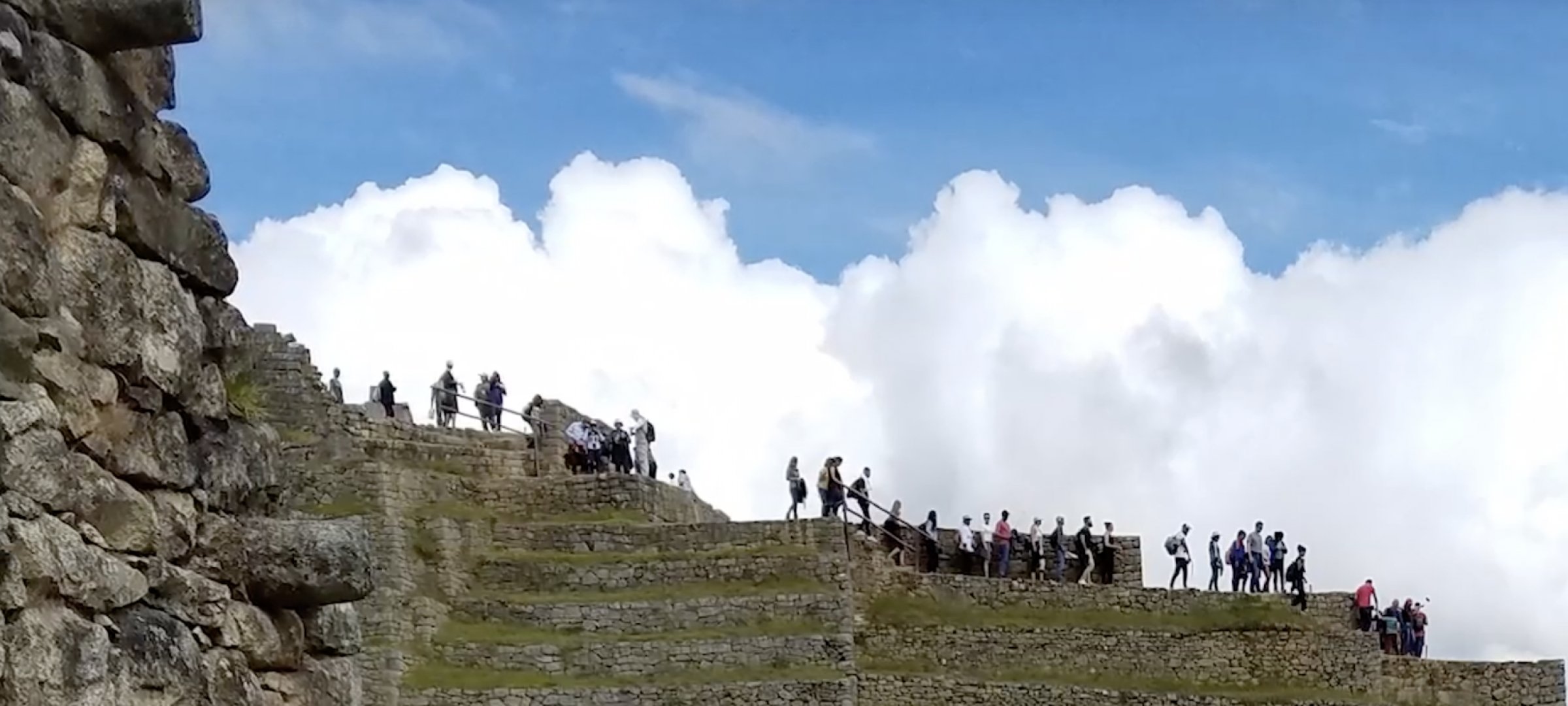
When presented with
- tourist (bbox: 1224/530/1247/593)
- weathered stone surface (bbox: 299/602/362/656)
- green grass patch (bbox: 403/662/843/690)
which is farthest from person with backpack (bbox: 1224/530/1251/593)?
weathered stone surface (bbox: 299/602/362/656)

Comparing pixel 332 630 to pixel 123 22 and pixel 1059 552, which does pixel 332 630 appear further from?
pixel 1059 552

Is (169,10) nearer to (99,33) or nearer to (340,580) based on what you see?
(99,33)

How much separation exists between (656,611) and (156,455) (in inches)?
831

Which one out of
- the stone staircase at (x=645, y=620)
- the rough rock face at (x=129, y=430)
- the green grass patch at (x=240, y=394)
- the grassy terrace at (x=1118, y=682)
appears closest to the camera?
the rough rock face at (x=129, y=430)

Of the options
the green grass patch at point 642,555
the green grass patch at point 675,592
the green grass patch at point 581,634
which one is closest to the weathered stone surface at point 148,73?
the green grass patch at point 581,634

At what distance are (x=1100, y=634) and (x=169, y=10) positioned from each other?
23920 mm

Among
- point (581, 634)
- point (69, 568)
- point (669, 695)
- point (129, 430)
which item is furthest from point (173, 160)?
point (581, 634)

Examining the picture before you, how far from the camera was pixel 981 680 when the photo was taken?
2645 centimetres

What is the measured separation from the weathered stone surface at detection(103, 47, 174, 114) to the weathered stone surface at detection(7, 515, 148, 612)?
102cm

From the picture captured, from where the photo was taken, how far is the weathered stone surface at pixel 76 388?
14.1 ft

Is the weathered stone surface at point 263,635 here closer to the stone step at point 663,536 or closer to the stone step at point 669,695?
the stone step at point 669,695

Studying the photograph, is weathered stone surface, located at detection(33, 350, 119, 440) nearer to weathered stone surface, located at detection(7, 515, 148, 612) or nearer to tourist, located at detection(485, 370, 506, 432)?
weathered stone surface, located at detection(7, 515, 148, 612)

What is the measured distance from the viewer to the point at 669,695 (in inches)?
957

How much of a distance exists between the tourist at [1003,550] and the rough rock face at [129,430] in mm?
25149
